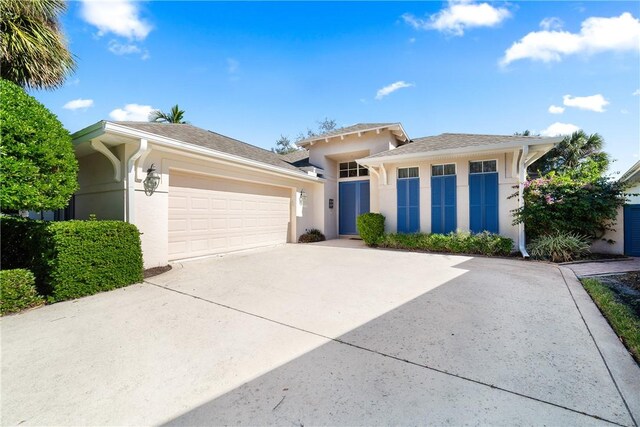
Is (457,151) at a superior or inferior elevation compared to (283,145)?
inferior

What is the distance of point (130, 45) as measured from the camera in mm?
7691

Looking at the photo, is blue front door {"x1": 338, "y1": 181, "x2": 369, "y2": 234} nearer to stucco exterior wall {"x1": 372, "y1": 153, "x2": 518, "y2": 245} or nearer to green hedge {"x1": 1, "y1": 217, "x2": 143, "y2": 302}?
stucco exterior wall {"x1": 372, "y1": 153, "x2": 518, "y2": 245}

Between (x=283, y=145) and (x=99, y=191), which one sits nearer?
(x=99, y=191)

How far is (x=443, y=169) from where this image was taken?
29.6 feet

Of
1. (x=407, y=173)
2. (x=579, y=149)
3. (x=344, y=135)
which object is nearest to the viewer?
(x=407, y=173)

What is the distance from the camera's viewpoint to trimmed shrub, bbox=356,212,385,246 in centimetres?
945

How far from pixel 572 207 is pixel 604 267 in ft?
6.16

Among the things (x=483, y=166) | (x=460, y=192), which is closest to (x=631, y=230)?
(x=483, y=166)

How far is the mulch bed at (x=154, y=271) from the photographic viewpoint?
17.5 feet

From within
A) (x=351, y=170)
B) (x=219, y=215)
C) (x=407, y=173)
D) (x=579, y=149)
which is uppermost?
(x=579, y=149)

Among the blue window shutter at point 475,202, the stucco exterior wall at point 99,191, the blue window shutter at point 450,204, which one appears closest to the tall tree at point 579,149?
the blue window shutter at point 475,202

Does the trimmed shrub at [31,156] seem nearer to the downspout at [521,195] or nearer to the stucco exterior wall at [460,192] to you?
the stucco exterior wall at [460,192]

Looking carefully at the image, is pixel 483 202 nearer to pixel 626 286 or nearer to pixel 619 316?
pixel 626 286

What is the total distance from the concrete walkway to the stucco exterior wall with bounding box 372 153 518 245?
1802mm
